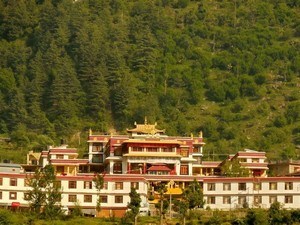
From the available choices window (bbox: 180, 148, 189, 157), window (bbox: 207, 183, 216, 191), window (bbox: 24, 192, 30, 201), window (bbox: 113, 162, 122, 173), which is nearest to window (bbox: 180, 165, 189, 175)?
window (bbox: 180, 148, 189, 157)

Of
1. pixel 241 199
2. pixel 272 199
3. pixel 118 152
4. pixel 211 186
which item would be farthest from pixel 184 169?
pixel 272 199

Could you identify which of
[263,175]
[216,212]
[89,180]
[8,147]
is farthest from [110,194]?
[8,147]

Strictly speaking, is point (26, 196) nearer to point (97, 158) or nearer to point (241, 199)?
point (241, 199)

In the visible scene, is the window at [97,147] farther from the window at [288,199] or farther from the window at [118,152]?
the window at [288,199]

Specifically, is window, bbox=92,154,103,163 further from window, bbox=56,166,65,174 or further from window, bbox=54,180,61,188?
window, bbox=54,180,61,188

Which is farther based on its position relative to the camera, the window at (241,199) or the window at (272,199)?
the window at (241,199)

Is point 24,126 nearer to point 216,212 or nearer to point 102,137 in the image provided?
point 102,137

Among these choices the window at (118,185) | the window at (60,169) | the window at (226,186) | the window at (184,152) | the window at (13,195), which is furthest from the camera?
the window at (184,152)

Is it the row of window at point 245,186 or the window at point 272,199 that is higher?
the row of window at point 245,186

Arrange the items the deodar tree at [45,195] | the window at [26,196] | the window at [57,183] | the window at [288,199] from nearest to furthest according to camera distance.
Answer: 1. the deodar tree at [45,195]
2. the window at [26,196]
3. the window at [57,183]
4. the window at [288,199]

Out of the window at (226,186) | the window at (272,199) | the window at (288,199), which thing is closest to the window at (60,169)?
the window at (226,186)

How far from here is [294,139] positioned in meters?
184

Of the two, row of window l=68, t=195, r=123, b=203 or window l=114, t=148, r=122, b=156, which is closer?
row of window l=68, t=195, r=123, b=203

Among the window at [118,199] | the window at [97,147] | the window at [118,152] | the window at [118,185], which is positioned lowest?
the window at [118,199]
